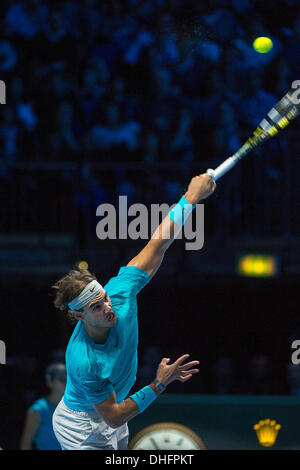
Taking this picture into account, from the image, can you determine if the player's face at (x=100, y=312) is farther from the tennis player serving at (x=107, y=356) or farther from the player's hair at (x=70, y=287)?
the player's hair at (x=70, y=287)

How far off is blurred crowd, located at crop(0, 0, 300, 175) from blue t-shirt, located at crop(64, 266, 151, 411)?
3570mm

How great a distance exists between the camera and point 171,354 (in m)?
8.41

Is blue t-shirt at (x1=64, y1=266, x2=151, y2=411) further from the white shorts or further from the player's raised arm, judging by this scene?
the player's raised arm

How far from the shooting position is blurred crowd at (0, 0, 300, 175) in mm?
8320

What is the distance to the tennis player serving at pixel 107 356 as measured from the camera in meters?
4.52

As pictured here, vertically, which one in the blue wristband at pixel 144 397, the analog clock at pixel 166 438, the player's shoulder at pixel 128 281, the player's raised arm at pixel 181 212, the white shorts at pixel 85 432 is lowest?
the analog clock at pixel 166 438

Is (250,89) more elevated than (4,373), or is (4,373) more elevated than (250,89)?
(250,89)

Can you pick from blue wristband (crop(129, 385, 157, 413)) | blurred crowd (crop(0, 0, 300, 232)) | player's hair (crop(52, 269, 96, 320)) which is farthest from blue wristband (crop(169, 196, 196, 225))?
blurred crowd (crop(0, 0, 300, 232))

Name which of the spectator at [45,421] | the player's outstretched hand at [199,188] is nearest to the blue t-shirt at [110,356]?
the player's outstretched hand at [199,188]

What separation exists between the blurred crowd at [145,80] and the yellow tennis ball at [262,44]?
1.9 inches
